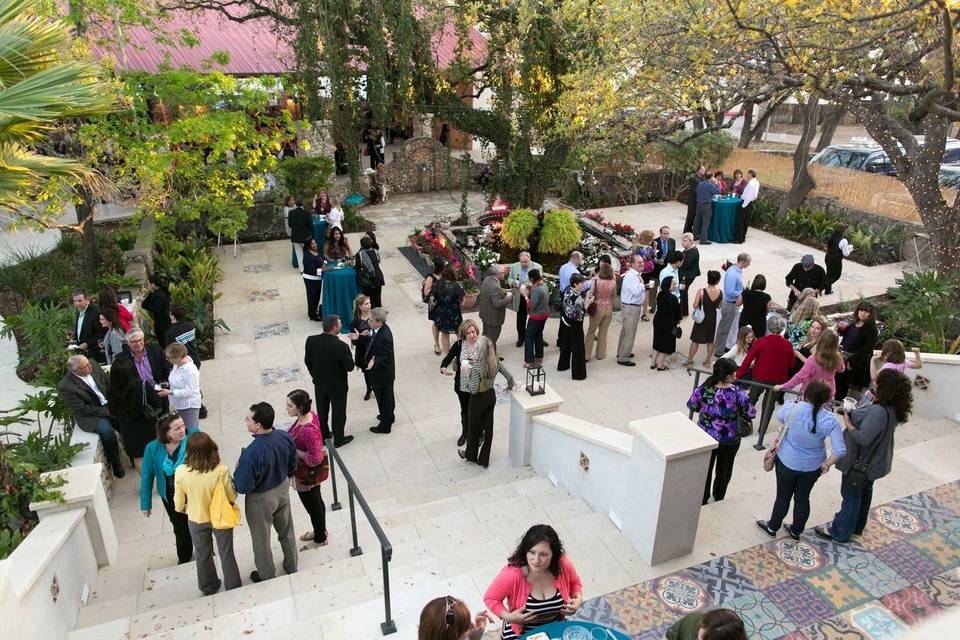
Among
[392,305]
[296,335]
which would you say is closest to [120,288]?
[296,335]

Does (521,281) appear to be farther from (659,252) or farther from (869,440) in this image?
(869,440)

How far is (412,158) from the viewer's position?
61.1 ft

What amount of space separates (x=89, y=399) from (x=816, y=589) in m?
6.42

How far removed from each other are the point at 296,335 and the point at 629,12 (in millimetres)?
6544

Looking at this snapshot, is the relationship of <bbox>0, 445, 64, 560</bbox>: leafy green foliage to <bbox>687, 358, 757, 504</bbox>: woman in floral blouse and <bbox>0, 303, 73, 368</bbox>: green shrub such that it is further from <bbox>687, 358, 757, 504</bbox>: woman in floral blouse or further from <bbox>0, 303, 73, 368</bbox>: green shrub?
<bbox>687, 358, 757, 504</bbox>: woman in floral blouse

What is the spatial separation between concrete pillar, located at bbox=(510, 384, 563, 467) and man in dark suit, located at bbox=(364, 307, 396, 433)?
4.81 feet

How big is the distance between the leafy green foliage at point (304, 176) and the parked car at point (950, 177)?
13058mm

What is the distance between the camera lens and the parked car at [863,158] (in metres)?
17.2

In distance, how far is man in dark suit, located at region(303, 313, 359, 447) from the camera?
7320 millimetres

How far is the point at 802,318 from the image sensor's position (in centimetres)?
834

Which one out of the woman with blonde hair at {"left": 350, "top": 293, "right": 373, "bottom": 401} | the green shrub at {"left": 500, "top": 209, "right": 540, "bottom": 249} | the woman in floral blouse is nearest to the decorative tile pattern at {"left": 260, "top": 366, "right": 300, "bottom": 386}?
the woman with blonde hair at {"left": 350, "top": 293, "right": 373, "bottom": 401}

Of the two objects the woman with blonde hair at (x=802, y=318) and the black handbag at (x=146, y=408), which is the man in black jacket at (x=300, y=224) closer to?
the black handbag at (x=146, y=408)

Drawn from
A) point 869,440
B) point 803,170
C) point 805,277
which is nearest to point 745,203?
point 803,170

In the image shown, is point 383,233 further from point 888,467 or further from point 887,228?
point 888,467
